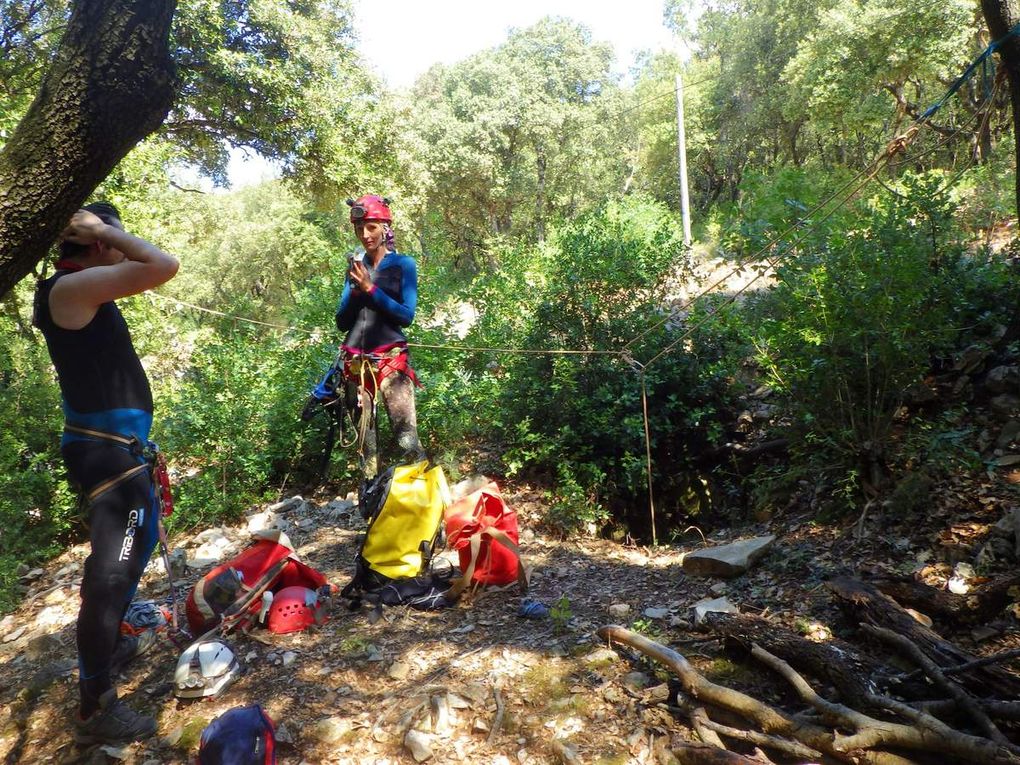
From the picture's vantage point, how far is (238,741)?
197 centimetres

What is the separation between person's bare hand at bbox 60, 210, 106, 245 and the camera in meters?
2.29

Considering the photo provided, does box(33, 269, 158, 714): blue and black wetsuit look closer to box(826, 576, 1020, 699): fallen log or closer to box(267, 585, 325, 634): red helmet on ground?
box(267, 585, 325, 634): red helmet on ground

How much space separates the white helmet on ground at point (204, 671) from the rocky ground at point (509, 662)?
1.8 inches

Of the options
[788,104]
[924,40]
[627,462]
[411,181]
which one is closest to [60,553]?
[627,462]

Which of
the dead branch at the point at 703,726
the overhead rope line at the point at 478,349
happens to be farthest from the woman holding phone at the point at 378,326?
the dead branch at the point at 703,726

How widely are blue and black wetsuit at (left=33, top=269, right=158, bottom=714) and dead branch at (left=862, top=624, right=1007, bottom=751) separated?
115 inches

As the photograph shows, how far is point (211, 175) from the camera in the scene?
10.5 m

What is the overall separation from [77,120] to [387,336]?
1.89m

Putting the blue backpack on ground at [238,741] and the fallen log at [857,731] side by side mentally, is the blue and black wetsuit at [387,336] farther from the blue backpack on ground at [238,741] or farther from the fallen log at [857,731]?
the fallen log at [857,731]

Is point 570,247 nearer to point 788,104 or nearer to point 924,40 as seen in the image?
point 924,40

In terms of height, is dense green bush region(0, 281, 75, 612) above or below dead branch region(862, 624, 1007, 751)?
above

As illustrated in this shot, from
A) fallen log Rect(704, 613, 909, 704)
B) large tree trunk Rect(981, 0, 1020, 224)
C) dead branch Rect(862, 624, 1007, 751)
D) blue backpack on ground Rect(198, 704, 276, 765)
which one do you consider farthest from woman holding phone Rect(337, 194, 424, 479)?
large tree trunk Rect(981, 0, 1020, 224)

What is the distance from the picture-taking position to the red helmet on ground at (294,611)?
10.2 ft

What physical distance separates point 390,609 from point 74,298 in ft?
6.88
